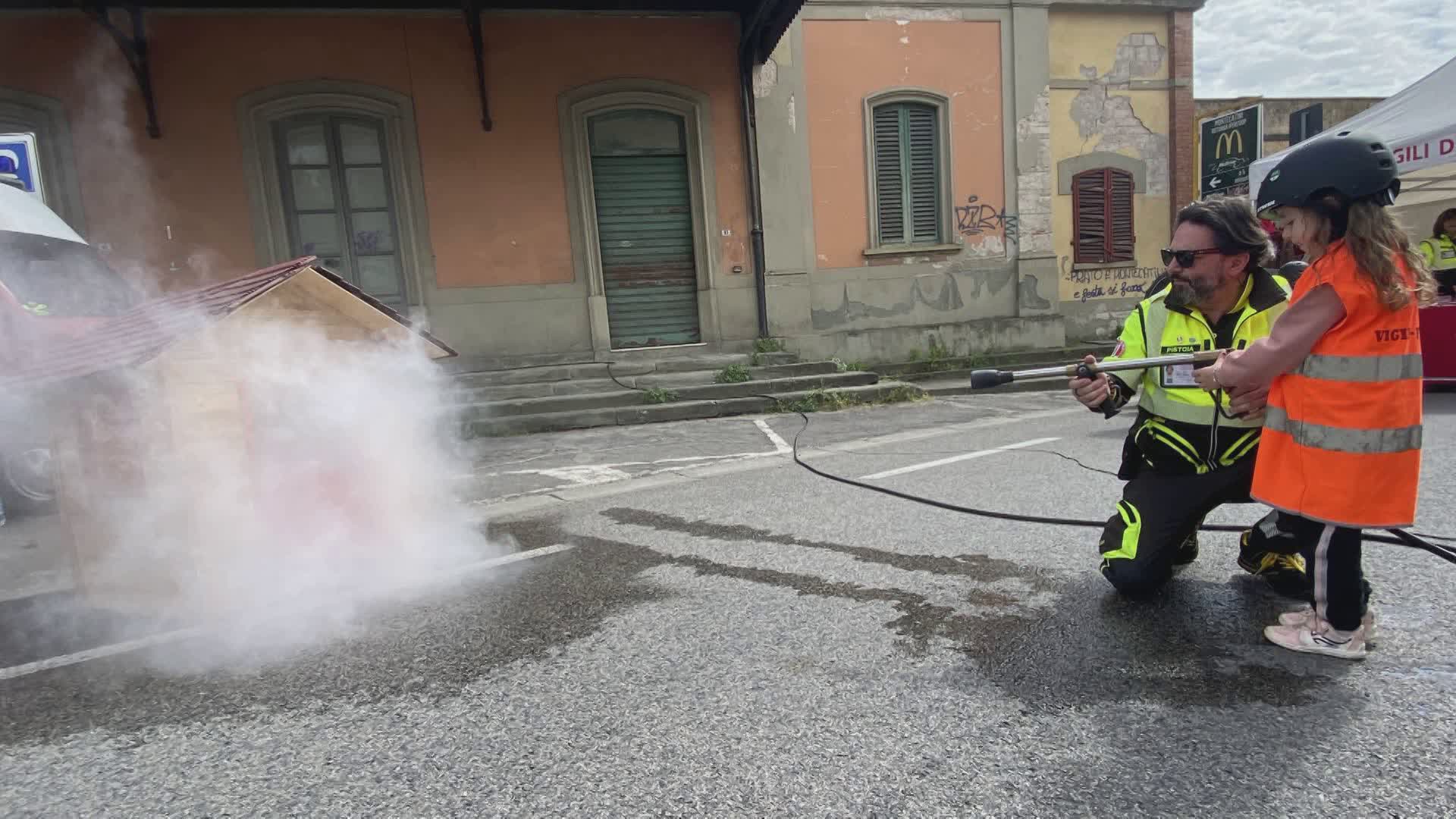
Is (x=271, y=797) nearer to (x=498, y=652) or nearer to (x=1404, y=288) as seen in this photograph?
(x=498, y=652)

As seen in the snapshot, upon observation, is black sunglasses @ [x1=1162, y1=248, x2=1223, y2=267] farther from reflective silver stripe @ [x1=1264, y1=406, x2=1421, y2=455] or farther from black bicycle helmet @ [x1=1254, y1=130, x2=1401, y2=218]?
reflective silver stripe @ [x1=1264, y1=406, x2=1421, y2=455]

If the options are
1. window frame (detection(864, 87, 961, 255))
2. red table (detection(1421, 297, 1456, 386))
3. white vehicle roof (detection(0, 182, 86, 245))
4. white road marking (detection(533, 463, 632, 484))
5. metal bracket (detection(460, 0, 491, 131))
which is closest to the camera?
white vehicle roof (detection(0, 182, 86, 245))

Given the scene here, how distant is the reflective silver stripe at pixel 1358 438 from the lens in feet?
7.16

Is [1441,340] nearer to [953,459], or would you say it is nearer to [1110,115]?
[953,459]

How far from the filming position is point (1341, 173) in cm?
220

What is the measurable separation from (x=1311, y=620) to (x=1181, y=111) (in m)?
12.6

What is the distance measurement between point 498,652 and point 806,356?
8715mm

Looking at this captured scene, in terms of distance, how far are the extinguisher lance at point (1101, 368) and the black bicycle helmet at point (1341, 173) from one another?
525 millimetres

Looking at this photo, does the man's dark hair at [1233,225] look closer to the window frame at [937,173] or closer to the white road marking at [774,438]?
the white road marking at [774,438]

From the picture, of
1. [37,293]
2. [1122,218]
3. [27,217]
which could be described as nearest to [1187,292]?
[37,293]

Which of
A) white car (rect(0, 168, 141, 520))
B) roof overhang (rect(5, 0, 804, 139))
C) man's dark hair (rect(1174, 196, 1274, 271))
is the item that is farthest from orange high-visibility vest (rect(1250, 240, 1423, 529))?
roof overhang (rect(5, 0, 804, 139))

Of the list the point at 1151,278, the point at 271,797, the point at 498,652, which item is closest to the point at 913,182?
the point at 1151,278

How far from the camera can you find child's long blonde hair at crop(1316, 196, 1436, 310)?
2.14 metres

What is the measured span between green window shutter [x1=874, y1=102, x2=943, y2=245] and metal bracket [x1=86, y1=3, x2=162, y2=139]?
352 inches
